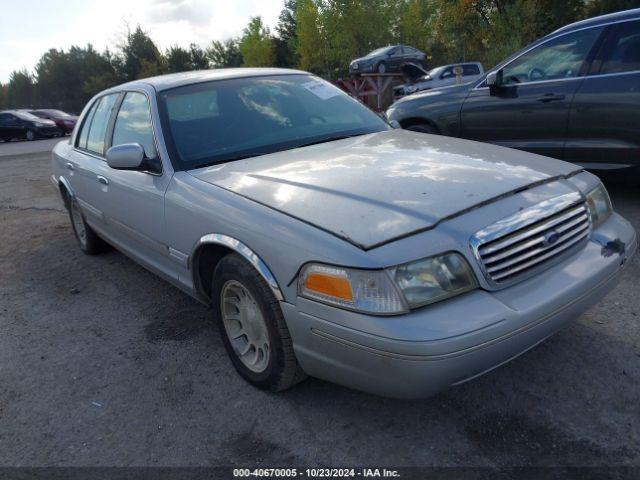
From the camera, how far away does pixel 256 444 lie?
7.92 feet

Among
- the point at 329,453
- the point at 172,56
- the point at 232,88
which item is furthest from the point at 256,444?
the point at 172,56

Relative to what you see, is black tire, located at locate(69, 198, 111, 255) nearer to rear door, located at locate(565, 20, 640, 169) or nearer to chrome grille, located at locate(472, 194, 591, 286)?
chrome grille, located at locate(472, 194, 591, 286)

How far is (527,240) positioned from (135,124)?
2.66 m

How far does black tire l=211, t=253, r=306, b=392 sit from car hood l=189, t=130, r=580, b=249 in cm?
33

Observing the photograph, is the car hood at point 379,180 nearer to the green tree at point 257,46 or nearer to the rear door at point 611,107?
the rear door at point 611,107

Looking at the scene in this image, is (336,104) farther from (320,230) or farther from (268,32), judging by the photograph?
(268,32)

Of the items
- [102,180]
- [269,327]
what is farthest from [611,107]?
[102,180]

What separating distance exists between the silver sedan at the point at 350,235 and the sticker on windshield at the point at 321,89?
0.18 meters

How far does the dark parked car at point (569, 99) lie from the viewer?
4.64m

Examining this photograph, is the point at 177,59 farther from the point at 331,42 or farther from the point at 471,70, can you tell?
the point at 471,70

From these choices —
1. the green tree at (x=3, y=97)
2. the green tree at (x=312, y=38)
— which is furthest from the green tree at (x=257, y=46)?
the green tree at (x=3, y=97)

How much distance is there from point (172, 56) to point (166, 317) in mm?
53930

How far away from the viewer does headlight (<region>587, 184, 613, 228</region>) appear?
2.72m

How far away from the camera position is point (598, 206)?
2795 mm
